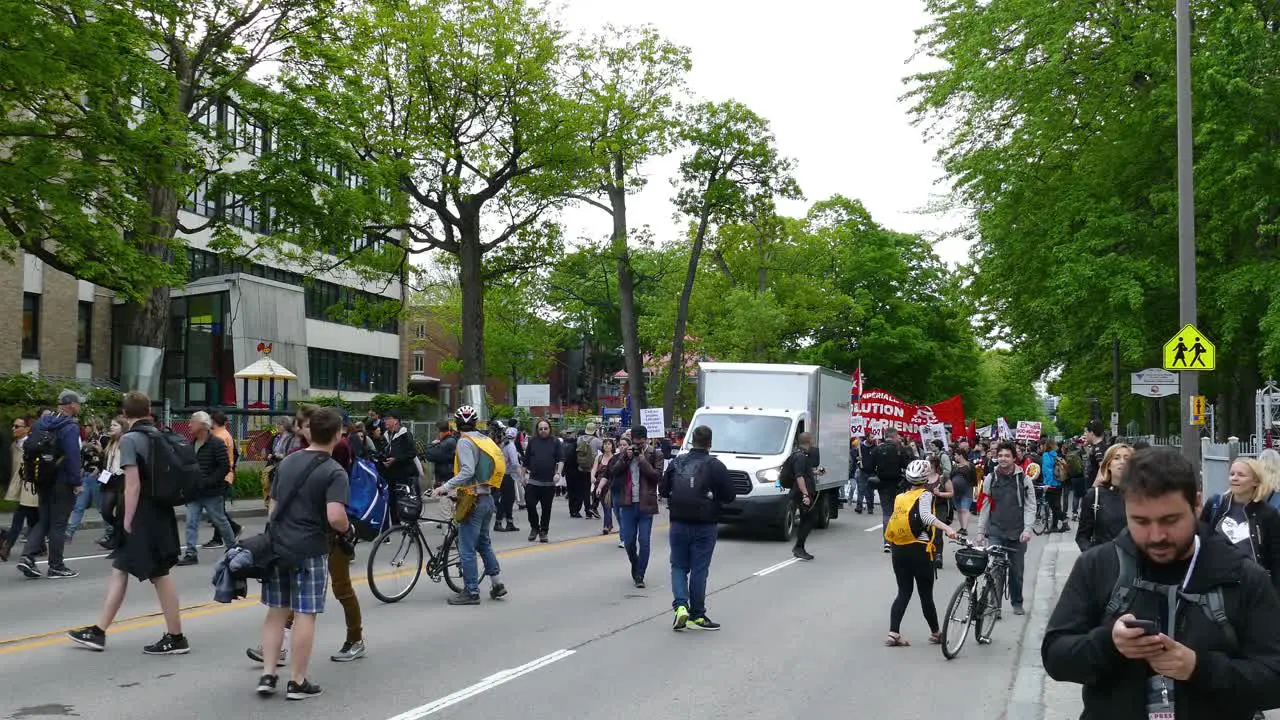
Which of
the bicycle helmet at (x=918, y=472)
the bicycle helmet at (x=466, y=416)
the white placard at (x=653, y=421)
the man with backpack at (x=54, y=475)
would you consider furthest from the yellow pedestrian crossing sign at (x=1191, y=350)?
the white placard at (x=653, y=421)

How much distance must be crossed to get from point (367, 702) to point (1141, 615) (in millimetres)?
5320

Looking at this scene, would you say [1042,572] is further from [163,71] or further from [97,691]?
[163,71]

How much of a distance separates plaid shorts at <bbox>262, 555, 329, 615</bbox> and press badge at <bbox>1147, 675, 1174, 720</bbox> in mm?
5250

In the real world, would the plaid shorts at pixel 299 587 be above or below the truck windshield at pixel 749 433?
below

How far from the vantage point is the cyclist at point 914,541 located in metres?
9.59

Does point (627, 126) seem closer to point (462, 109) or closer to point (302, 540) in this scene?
point (462, 109)

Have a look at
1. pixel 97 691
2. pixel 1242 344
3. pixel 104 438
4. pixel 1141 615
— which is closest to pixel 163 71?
pixel 104 438

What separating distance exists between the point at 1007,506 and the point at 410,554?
18.5 feet

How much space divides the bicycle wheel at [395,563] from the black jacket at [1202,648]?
9002mm

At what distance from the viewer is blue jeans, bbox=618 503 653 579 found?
13313mm

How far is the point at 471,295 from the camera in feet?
102

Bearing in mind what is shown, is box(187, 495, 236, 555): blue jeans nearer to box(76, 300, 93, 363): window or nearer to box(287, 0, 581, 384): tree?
box(287, 0, 581, 384): tree

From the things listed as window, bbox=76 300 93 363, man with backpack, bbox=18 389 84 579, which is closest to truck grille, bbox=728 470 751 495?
man with backpack, bbox=18 389 84 579

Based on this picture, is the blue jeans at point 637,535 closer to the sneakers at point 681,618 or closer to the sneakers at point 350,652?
the sneakers at point 681,618
